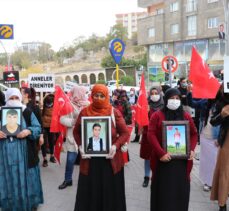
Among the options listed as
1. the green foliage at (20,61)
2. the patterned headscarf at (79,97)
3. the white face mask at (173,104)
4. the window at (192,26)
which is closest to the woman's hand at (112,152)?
the white face mask at (173,104)

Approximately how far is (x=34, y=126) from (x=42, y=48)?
4740 inches

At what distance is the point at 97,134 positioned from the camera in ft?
14.4

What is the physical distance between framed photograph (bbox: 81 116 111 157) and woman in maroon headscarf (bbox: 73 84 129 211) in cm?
9

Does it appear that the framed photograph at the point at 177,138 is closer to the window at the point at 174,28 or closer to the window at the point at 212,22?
the window at the point at 212,22

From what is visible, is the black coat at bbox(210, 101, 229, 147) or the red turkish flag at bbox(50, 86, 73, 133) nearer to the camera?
the black coat at bbox(210, 101, 229, 147)

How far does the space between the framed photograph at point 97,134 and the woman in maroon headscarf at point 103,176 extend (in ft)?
0.28

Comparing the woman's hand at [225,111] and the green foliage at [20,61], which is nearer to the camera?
the woman's hand at [225,111]

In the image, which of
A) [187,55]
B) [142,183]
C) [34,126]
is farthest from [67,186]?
[187,55]

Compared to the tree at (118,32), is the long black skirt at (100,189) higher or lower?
lower

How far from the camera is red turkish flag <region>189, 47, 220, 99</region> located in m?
5.63

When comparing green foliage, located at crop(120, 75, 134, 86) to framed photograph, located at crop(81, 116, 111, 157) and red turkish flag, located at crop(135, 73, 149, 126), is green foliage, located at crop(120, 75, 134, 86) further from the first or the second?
framed photograph, located at crop(81, 116, 111, 157)

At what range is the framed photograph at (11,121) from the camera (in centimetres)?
489

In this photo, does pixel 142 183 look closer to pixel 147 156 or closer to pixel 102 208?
pixel 147 156

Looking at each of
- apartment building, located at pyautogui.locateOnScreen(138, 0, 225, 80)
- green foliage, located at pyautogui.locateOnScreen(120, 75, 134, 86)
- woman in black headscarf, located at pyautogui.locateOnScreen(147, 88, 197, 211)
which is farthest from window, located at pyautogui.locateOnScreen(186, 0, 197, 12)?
woman in black headscarf, located at pyautogui.locateOnScreen(147, 88, 197, 211)
